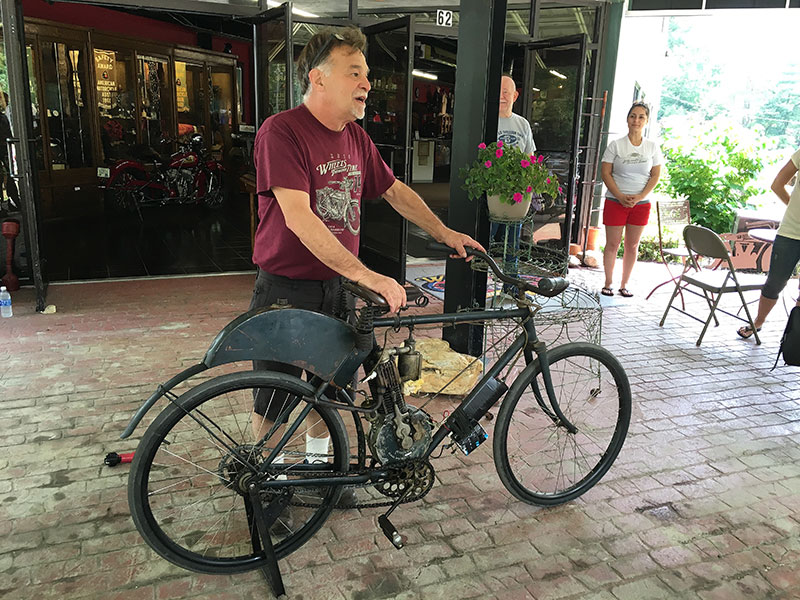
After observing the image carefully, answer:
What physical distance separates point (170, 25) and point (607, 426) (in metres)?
10.9

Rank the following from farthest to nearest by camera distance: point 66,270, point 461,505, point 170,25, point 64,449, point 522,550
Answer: point 170,25
point 66,270
point 64,449
point 461,505
point 522,550

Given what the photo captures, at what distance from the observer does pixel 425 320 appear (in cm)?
244

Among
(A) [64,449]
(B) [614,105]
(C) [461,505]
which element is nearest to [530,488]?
(C) [461,505]

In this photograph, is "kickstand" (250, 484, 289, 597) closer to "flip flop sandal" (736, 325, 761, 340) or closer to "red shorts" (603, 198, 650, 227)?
Answer: "flip flop sandal" (736, 325, 761, 340)

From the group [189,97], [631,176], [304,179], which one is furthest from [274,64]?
[189,97]

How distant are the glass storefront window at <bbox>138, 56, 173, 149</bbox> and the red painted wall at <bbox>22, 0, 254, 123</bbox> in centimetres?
42

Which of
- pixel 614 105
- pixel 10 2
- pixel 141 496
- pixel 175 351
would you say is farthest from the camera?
pixel 614 105

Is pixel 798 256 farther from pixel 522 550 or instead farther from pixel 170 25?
pixel 170 25

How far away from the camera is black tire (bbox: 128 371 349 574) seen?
2160 mm

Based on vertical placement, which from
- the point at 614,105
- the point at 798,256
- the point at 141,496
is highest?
the point at 614,105

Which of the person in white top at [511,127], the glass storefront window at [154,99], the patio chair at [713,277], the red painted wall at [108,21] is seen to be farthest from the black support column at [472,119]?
the glass storefront window at [154,99]

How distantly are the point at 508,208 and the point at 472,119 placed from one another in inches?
24.9

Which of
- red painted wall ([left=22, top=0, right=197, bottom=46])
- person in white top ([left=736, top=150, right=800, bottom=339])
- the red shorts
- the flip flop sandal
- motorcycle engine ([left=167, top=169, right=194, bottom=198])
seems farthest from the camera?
motorcycle engine ([left=167, top=169, right=194, bottom=198])

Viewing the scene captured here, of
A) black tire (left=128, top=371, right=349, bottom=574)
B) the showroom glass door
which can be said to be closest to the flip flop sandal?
the showroom glass door
